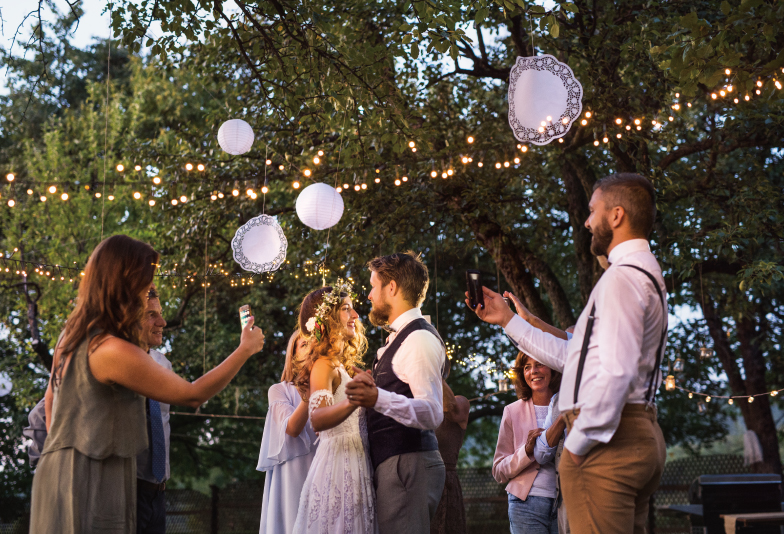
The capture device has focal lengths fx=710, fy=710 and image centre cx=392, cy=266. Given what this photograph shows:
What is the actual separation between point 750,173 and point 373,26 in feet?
15.5

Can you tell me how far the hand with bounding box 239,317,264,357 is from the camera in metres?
2.30

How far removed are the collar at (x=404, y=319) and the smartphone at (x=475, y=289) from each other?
29 cm

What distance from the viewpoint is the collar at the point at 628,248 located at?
2.21 metres

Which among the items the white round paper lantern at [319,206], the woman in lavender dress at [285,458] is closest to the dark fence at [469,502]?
the white round paper lantern at [319,206]

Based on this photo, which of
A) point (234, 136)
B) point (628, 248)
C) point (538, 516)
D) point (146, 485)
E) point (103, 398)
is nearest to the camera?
point (103, 398)

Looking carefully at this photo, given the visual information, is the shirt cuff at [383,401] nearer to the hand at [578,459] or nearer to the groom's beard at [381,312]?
the groom's beard at [381,312]

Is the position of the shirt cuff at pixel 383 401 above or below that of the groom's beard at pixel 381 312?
below

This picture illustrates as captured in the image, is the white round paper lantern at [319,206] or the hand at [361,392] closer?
the hand at [361,392]

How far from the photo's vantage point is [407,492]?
2846mm

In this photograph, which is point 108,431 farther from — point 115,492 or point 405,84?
point 405,84

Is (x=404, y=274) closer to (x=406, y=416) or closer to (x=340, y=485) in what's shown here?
Answer: (x=406, y=416)

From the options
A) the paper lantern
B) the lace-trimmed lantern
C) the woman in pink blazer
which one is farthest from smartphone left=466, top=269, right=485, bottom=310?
the paper lantern

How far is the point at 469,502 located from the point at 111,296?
371 inches

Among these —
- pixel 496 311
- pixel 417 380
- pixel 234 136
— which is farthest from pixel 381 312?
pixel 234 136
